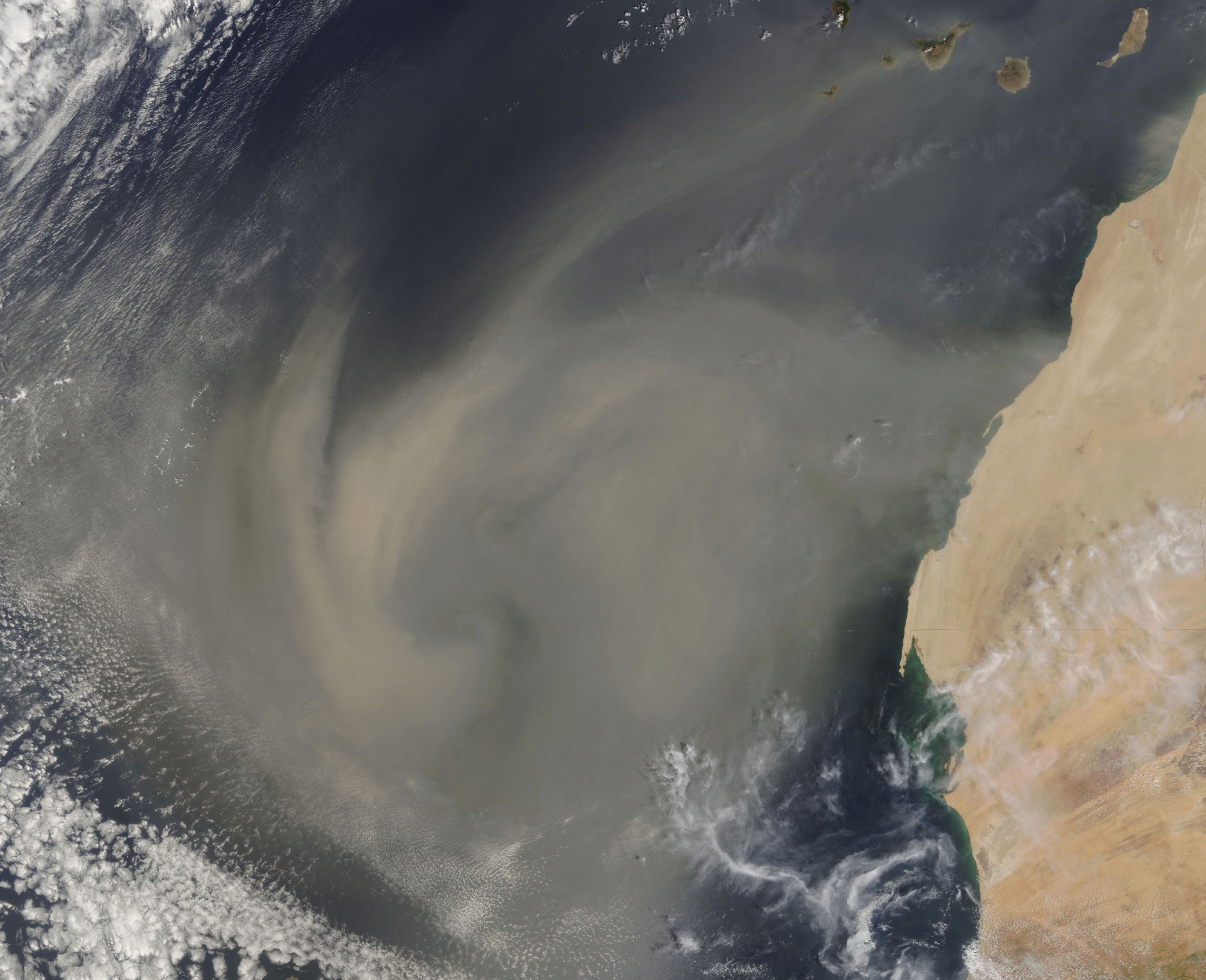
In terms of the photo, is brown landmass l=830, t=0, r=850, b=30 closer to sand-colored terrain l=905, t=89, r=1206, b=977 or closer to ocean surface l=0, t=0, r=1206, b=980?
ocean surface l=0, t=0, r=1206, b=980

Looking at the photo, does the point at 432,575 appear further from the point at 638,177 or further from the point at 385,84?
the point at 385,84

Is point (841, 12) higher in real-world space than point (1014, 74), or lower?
lower

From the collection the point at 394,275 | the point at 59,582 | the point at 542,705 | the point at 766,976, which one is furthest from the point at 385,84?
the point at 766,976

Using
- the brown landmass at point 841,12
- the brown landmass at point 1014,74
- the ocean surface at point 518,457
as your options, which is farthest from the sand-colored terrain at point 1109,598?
the brown landmass at point 841,12

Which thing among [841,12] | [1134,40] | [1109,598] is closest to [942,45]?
[841,12]

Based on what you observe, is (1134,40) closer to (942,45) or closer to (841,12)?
(942,45)
